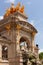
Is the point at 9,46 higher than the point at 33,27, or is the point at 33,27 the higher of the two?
the point at 33,27

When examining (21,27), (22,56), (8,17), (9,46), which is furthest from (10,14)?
(22,56)

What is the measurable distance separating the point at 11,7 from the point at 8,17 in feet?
10.8

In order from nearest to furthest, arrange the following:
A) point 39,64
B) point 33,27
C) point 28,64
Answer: point 28,64
point 39,64
point 33,27

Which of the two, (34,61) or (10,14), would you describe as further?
(10,14)

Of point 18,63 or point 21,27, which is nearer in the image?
point 18,63

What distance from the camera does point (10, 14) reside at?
44.9 metres

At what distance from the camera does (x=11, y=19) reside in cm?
4322

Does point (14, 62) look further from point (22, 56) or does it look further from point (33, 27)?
point (33, 27)

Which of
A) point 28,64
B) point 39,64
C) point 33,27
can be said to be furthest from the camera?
point 33,27

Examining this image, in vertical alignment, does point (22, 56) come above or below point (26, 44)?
below

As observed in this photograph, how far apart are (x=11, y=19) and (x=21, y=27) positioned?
2.60m

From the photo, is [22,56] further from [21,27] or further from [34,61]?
[21,27]

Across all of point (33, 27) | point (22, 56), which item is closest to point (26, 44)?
point (33, 27)

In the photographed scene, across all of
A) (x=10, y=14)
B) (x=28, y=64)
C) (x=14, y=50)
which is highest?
(x=10, y=14)
